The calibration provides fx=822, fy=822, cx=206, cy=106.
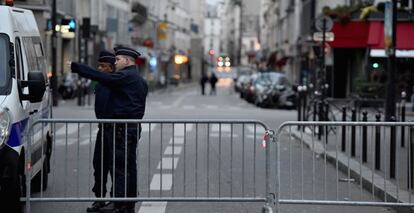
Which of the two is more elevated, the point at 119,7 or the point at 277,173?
the point at 119,7

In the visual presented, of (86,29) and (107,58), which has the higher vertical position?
(86,29)

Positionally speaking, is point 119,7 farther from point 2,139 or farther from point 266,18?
point 266,18

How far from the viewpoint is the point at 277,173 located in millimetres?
8953

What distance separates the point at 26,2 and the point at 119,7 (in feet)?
59.6

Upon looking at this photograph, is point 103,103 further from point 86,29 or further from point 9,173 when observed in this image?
point 86,29

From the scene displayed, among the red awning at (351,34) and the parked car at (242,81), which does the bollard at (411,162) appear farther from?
the parked car at (242,81)

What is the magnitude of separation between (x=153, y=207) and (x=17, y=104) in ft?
7.01

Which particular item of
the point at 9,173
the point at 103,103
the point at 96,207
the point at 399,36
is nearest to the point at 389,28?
the point at 103,103

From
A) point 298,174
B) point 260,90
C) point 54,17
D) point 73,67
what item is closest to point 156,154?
point 298,174

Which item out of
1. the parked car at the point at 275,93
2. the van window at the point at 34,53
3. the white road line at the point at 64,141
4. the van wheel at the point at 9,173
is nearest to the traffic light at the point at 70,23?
the parked car at the point at 275,93

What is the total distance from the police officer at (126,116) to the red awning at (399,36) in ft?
99.2

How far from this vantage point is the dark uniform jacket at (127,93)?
9023 millimetres

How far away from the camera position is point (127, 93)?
9109mm

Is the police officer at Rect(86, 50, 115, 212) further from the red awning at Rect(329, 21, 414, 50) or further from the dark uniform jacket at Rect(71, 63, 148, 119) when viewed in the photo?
the red awning at Rect(329, 21, 414, 50)
